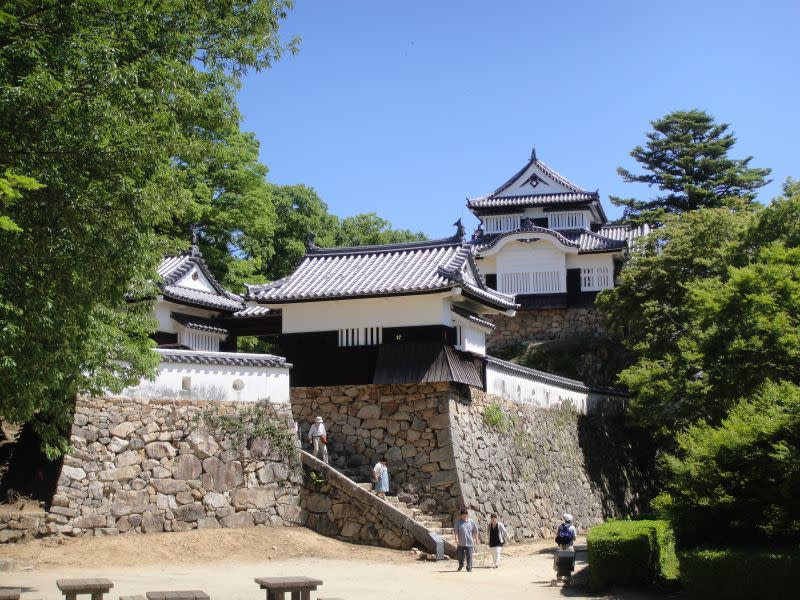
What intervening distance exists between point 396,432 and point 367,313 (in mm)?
3232

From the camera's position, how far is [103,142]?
11.9m

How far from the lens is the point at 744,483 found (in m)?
14.0

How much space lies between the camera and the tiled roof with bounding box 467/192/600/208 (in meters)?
42.1

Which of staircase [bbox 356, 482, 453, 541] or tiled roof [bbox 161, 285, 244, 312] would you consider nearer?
staircase [bbox 356, 482, 453, 541]

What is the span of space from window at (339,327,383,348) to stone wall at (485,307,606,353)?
16.6 metres

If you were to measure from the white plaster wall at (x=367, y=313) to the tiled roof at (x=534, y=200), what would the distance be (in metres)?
20.9

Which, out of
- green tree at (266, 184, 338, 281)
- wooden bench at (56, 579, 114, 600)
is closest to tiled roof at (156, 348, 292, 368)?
wooden bench at (56, 579, 114, 600)

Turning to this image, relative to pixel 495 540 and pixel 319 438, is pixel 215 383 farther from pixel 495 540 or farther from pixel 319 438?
pixel 495 540

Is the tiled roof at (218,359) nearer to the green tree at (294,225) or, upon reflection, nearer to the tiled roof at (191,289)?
the tiled roof at (191,289)

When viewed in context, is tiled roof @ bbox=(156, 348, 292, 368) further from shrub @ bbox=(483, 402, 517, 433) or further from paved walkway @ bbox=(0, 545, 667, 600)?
shrub @ bbox=(483, 402, 517, 433)

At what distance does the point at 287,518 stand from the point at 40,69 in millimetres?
12508

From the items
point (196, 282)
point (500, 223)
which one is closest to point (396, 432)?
point (196, 282)

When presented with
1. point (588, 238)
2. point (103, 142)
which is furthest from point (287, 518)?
point (588, 238)

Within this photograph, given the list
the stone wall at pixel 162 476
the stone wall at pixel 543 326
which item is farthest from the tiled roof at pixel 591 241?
the stone wall at pixel 162 476
